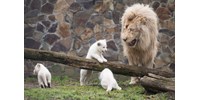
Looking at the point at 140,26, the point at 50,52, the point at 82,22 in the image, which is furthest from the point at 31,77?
the point at 140,26

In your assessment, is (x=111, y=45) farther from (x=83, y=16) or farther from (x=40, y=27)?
(x=40, y=27)

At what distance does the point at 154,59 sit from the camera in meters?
4.40

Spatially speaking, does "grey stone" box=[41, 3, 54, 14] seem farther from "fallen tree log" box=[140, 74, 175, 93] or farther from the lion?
"fallen tree log" box=[140, 74, 175, 93]

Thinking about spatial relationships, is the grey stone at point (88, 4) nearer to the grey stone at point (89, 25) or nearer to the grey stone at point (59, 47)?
the grey stone at point (89, 25)

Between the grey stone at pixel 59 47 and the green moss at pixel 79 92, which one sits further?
the grey stone at pixel 59 47

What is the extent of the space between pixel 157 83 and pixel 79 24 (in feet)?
2.26

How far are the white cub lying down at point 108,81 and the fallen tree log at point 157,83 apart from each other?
0.19 m

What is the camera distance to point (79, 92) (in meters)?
4.25

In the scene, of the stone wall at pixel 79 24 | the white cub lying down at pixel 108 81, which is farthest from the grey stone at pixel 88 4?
the white cub lying down at pixel 108 81

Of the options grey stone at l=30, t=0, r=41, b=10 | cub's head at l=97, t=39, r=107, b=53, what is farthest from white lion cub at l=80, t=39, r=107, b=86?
grey stone at l=30, t=0, r=41, b=10

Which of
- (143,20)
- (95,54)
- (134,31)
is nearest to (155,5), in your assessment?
(143,20)

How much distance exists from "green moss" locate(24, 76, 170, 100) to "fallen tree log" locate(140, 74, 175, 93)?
4 cm

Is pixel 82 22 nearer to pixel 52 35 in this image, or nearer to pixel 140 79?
pixel 52 35

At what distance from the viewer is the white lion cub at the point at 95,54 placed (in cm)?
429
